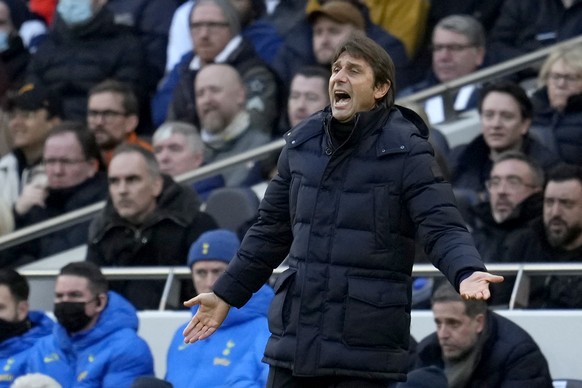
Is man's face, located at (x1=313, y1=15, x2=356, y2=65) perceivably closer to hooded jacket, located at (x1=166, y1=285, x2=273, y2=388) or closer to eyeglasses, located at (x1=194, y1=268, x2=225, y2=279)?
eyeglasses, located at (x1=194, y1=268, x2=225, y2=279)

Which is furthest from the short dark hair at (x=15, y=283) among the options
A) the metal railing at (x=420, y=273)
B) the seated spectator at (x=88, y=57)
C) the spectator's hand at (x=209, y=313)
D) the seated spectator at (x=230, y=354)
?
the seated spectator at (x=88, y=57)

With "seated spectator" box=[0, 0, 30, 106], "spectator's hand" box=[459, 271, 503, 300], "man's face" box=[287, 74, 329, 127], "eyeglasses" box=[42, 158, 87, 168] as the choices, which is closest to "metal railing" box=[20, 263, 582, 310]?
"eyeglasses" box=[42, 158, 87, 168]

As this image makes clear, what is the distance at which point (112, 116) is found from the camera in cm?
1203

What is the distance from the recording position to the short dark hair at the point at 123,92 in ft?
39.4

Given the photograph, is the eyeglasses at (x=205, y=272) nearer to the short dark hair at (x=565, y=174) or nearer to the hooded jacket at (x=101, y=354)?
the hooded jacket at (x=101, y=354)

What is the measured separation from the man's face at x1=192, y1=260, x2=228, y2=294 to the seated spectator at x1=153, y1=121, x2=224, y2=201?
8.71ft

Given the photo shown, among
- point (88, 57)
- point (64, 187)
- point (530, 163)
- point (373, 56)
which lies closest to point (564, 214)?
point (530, 163)

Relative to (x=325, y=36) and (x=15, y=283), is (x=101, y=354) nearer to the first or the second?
(x=15, y=283)

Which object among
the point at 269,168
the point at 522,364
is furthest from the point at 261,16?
the point at 522,364

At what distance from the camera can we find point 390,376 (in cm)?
562

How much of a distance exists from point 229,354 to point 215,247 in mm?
832

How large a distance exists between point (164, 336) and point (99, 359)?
794 mm

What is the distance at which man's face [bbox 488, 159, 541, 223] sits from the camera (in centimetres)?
956

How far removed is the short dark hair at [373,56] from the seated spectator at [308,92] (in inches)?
220
